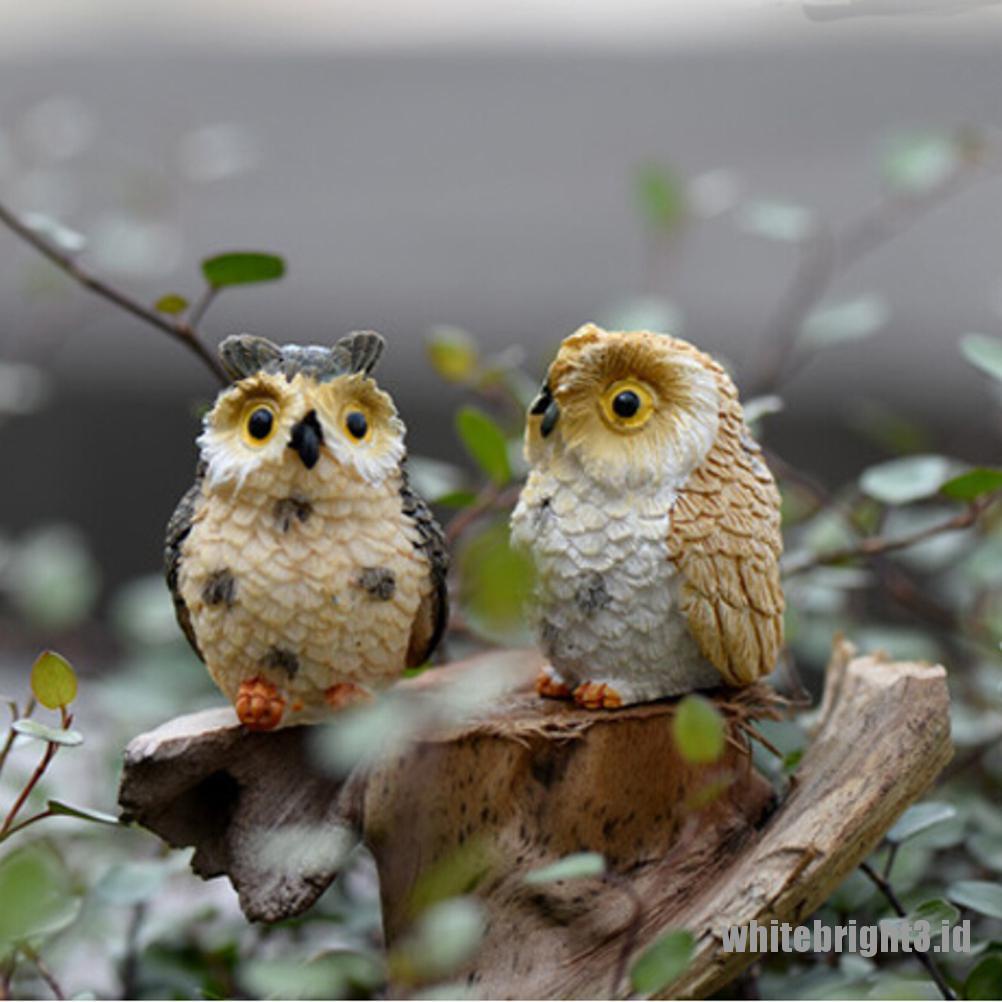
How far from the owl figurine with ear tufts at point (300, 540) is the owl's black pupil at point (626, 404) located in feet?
0.39

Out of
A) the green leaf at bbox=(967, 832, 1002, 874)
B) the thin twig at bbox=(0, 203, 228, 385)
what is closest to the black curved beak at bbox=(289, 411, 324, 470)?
the thin twig at bbox=(0, 203, 228, 385)

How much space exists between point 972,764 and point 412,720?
0.52m

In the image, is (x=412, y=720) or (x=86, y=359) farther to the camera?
(x=86, y=359)

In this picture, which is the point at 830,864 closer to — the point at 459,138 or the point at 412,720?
the point at 412,720

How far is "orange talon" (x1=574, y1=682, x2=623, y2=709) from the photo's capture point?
2.54ft

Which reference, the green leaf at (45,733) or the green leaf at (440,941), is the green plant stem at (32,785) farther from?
the green leaf at (440,941)

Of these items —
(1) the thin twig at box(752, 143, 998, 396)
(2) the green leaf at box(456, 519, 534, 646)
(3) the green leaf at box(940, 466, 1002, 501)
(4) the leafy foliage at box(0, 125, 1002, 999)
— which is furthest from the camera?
(1) the thin twig at box(752, 143, 998, 396)

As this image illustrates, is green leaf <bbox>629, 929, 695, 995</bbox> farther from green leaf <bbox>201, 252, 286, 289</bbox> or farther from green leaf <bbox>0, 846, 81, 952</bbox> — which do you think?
green leaf <bbox>201, 252, 286, 289</bbox>

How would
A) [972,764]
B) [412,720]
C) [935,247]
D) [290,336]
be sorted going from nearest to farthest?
[412,720]
[972,764]
[290,336]
[935,247]

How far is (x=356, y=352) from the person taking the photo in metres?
0.77

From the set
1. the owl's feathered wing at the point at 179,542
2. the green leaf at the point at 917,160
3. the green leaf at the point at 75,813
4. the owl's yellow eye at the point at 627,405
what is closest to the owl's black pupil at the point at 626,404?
the owl's yellow eye at the point at 627,405

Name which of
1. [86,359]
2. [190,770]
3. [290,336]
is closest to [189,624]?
[190,770]

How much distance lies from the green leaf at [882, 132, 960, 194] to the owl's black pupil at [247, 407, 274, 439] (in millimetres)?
634

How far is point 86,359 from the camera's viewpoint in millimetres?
2260
